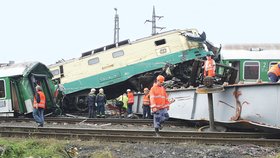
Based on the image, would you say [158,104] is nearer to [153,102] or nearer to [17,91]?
[153,102]

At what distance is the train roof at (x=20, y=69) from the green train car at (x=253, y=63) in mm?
8145

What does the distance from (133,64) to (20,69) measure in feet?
17.2

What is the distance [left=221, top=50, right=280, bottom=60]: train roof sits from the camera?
1700 cm

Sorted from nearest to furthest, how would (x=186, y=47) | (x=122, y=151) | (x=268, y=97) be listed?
(x=122, y=151), (x=268, y=97), (x=186, y=47)

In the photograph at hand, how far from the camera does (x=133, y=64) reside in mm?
19781

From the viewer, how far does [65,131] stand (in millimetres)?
11016

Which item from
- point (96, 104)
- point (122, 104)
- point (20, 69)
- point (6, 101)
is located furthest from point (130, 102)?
point (6, 101)

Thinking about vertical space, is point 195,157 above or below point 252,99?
below

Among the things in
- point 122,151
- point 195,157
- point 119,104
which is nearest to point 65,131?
point 122,151

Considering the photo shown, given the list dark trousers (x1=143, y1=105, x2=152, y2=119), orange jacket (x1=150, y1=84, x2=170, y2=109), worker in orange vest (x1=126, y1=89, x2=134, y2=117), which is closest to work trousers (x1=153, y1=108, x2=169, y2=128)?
orange jacket (x1=150, y1=84, x2=170, y2=109)

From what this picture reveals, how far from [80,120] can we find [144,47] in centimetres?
540

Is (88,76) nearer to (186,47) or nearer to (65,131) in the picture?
(186,47)

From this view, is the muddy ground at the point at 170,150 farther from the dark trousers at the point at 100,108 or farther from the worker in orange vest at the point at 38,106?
the dark trousers at the point at 100,108

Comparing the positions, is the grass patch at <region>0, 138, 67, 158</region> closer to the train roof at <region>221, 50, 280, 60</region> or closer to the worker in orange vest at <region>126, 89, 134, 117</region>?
the worker in orange vest at <region>126, 89, 134, 117</region>
